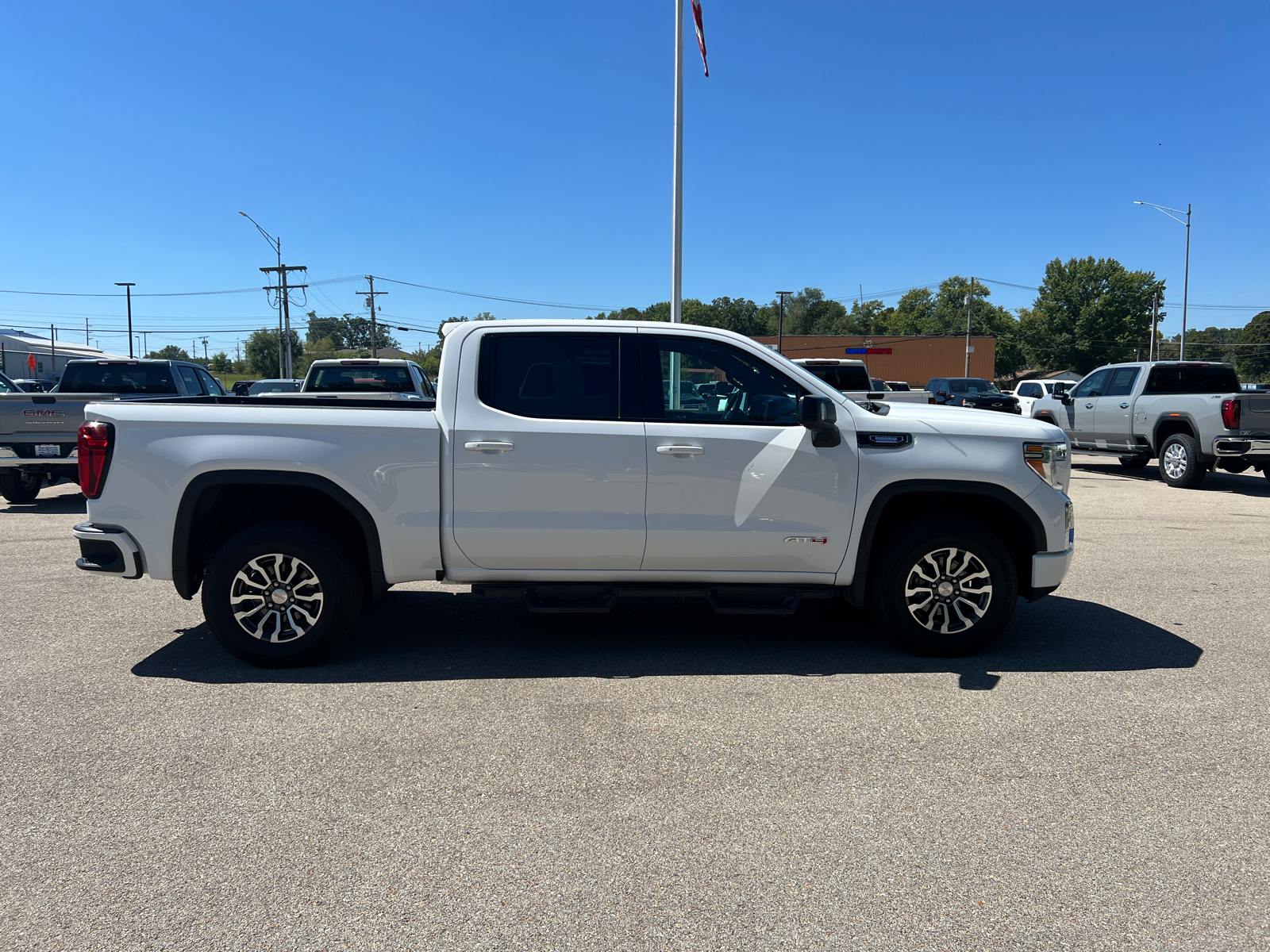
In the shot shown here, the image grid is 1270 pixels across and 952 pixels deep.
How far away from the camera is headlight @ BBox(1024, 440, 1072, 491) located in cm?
509

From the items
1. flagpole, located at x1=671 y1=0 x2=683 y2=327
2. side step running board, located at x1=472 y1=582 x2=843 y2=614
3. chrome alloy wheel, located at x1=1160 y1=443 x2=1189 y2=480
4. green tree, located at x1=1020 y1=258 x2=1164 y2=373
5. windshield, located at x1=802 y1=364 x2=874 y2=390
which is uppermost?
green tree, located at x1=1020 y1=258 x2=1164 y2=373

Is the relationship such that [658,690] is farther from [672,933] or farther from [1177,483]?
[1177,483]

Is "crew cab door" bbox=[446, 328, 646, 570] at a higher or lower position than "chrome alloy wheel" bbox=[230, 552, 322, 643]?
higher

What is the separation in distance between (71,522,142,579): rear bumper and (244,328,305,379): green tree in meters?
122

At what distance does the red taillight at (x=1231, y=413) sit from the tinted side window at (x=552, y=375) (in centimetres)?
1184

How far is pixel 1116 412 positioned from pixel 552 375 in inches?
546

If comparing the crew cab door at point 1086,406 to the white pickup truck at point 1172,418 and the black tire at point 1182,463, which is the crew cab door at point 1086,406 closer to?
the white pickup truck at point 1172,418

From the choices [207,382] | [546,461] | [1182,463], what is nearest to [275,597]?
[546,461]

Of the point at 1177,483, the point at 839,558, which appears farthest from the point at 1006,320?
the point at 839,558

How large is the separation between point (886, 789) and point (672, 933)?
1.29m

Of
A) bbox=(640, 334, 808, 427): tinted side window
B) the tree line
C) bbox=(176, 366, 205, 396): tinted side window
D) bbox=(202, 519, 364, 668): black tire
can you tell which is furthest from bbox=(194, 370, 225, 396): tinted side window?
the tree line

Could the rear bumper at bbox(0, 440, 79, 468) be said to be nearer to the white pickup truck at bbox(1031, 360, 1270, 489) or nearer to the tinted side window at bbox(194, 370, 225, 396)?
the tinted side window at bbox(194, 370, 225, 396)

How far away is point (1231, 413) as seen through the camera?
13.0 meters

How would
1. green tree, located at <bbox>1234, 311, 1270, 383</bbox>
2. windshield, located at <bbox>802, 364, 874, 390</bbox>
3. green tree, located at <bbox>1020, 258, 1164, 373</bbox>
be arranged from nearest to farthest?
windshield, located at <bbox>802, 364, 874, 390</bbox> < green tree, located at <bbox>1020, 258, 1164, 373</bbox> < green tree, located at <bbox>1234, 311, 1270, 383</bbox>
